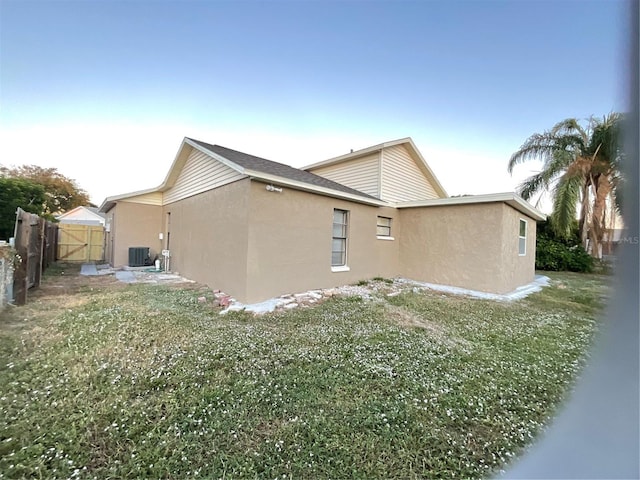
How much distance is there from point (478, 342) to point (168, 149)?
14.1 metres

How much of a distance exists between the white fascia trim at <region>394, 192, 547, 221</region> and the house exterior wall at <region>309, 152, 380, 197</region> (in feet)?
4.05

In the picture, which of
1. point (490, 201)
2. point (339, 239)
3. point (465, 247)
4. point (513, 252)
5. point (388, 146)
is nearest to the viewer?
point (490, 201)

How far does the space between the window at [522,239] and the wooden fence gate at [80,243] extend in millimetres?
20470

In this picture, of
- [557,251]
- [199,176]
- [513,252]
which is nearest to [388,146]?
[513,252]

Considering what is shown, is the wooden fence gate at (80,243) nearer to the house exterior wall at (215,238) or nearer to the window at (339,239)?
the house exterior wall at (215,238)

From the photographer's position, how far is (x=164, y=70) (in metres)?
8.00

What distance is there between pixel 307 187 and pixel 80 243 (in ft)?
52.2

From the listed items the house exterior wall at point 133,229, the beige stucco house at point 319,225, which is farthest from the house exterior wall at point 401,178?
the house exterior wall at point 133,229

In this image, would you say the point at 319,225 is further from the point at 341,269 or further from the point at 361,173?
the point at 361,173

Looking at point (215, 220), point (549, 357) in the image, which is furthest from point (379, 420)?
point (215, 220)

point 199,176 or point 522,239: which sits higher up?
point 199,176

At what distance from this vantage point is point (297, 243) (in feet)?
22.8

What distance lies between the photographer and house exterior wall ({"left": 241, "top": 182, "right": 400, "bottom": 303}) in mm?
6121

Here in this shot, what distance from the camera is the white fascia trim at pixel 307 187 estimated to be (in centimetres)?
596
